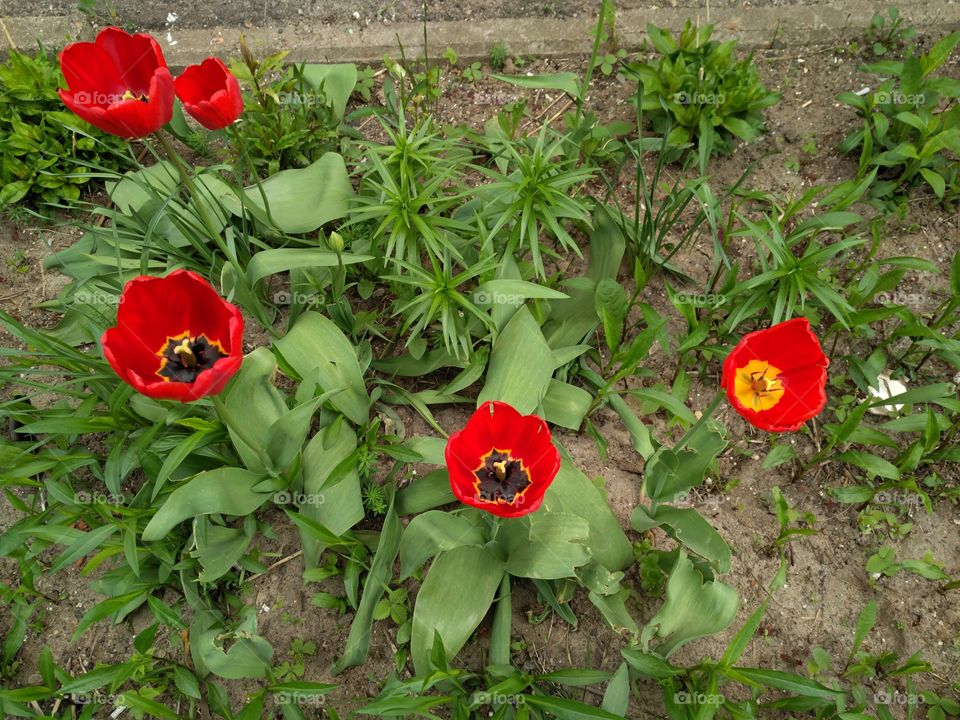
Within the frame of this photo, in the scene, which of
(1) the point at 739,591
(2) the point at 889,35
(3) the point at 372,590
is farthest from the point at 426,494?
(2) the point at 889,35

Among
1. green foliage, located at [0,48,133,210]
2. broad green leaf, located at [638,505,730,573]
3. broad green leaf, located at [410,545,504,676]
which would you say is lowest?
broad green leaf, located at [410,545,504,676]

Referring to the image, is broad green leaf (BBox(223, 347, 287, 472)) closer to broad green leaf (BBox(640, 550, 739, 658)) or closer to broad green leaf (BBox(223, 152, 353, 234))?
broad green leaf (BBox(223, 152, 353, 234))

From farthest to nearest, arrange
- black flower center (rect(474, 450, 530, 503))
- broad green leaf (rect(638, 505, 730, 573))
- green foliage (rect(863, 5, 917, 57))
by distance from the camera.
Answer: green foliage (rect(863, 5, 917, 57)) < broad green leaf (rect(638, 505, 730, 573)) < black flower center (rect(474, 450, 530, 503))

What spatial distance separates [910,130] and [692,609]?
1.99 m

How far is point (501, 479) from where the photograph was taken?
179cm

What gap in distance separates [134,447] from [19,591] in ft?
1.73

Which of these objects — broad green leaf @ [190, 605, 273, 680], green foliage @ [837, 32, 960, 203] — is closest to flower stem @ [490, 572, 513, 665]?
broad green leaf @ [190, 605, 273, 680]

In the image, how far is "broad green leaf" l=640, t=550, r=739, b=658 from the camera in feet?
6.17

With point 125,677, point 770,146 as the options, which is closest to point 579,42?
point 770,146

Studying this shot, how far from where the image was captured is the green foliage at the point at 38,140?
2.68m

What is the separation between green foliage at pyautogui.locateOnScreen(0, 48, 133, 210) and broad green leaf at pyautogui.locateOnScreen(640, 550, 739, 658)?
2.36m

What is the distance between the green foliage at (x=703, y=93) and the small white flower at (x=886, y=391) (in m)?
Result: 0.98

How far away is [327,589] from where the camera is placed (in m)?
2.18

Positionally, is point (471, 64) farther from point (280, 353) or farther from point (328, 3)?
point (280, 353)
